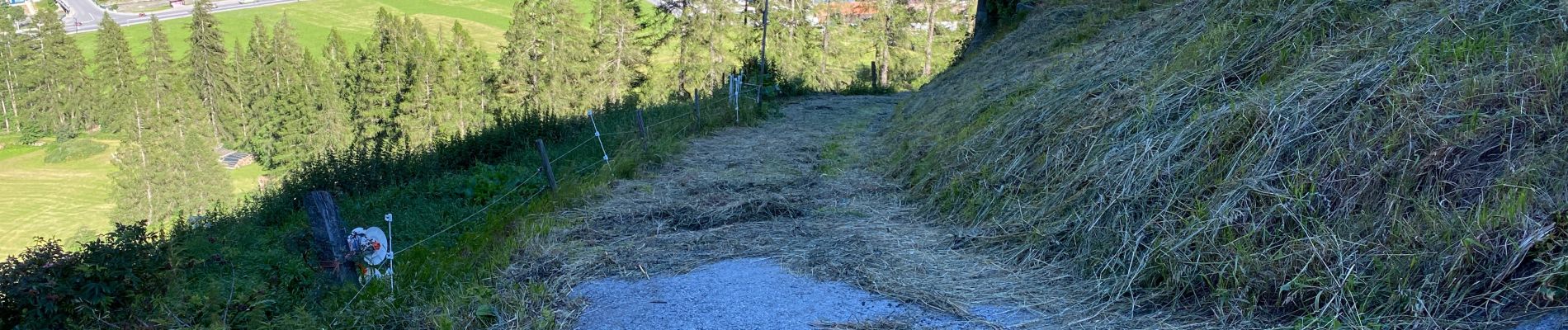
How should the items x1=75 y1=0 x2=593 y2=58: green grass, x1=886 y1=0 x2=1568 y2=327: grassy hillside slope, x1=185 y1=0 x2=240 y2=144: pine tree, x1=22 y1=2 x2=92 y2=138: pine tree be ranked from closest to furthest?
1. x1=886 y1=0 x2=1568 y2=327: grassy hillside slope
2. x1=185 y1=0 x2=240 y2=144: pine tree
3. x1=22 y1=2 x2=92 y2=138: pine tree
4. x1=75 y1=0 x2=593 y2=58: green grass

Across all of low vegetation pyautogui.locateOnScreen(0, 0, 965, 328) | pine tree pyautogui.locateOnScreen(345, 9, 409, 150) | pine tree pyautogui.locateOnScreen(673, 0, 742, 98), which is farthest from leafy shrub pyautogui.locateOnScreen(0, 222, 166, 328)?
pine tree pyautogui.locateOnScreen(345, 9, 409, 150)

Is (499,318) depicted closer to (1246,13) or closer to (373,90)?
(1246,13)

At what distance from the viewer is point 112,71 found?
2645 inches

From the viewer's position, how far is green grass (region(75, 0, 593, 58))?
7950 cm

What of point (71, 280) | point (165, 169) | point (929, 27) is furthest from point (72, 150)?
point (71, 280)

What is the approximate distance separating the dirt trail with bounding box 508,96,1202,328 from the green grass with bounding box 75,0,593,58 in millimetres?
71143

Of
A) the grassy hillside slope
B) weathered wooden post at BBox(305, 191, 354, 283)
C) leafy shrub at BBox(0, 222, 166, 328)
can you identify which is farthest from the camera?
weathered wooden post at BBox(305, 191, 354, 283)

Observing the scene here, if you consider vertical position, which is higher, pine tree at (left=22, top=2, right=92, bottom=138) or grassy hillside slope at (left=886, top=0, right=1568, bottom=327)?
grassy hillside slope at (left=886, top=0, right=1568, bottom=327)

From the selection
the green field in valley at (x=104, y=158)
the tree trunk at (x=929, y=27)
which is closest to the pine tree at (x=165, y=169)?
the green field in valley at (x=104, y=158)

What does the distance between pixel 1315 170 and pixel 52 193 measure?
62096mm

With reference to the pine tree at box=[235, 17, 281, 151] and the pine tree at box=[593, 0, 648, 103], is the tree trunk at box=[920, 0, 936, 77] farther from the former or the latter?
the pine tree at box=[235, 17, 281, 151]


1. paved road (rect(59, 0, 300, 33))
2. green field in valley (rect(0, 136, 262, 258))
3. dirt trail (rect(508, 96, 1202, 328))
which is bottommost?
green field in valley (rect(0, 136, 262, 258))

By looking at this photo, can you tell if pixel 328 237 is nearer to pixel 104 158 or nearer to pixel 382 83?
pixel 382 83

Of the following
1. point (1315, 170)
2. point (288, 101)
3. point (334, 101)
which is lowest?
point (288, 101)
